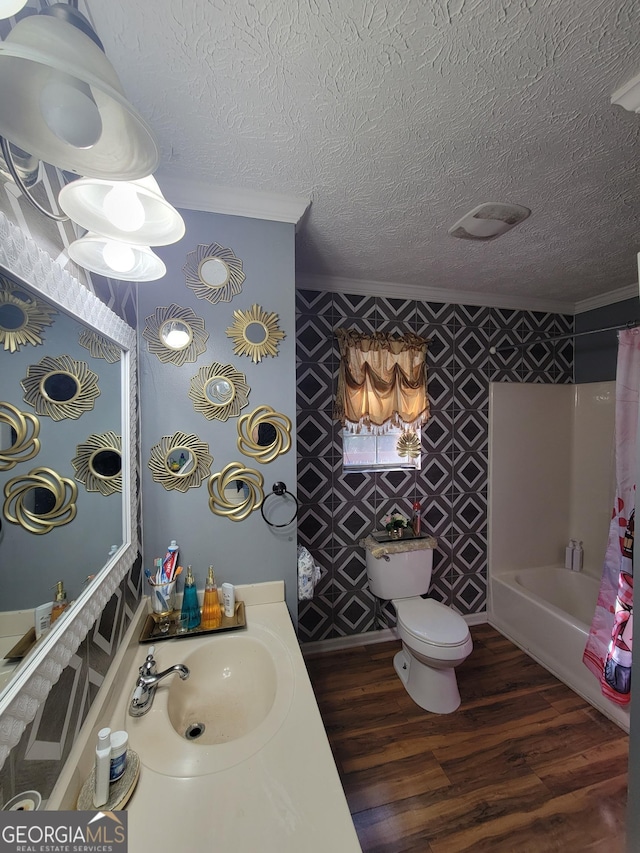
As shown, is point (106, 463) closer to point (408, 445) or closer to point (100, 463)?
point (100, 463)

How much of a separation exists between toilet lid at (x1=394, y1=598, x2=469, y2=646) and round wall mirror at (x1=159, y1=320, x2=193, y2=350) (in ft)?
6.10

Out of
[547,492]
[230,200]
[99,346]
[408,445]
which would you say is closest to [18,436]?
[99,346]

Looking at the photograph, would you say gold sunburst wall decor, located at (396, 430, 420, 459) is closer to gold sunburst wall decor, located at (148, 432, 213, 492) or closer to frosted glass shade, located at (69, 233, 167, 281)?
gold sunburst wall decor, located at (148, 432, 213, 492)

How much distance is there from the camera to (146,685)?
2.95ft

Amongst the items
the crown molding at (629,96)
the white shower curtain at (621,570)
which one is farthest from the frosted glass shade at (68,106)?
the white shower curtain at (621,570)

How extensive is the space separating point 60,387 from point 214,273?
2.77ft

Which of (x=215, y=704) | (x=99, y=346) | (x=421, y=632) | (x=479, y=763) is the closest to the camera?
(x=99, y=346)

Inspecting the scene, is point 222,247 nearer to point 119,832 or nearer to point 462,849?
point 119,832

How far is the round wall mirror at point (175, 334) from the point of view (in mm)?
1293

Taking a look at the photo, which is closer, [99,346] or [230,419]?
[99,346]

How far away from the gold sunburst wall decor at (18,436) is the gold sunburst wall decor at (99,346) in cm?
32

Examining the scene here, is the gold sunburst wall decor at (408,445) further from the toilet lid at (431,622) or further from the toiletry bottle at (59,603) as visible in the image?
Answer: the toiletry bottle at (59,603)

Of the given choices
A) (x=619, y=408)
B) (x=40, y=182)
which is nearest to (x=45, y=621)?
(x=40, y=182)

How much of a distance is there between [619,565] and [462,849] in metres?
1.37
